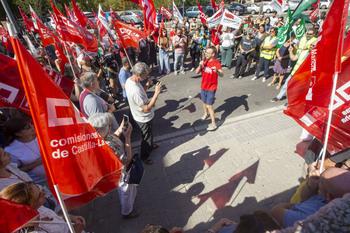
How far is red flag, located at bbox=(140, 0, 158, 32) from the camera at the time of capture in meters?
5.67

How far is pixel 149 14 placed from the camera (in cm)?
588

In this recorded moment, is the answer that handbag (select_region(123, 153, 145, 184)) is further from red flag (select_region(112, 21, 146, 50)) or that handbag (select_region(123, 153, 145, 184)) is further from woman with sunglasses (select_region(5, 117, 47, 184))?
red flag (select_region(112, 21, 146, 50))

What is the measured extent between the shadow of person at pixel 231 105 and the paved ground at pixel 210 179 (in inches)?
34.2

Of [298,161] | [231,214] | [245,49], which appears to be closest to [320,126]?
[231,214]

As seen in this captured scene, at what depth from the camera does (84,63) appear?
19.1 ft

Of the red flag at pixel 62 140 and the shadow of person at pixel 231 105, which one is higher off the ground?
the red flag at pixel 62 140

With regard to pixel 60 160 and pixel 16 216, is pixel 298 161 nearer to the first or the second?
pixel 60 160

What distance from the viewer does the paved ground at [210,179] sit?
10.0ft

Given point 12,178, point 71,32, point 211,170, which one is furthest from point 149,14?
point 12,178

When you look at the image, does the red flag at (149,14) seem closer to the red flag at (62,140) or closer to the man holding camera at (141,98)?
the man holding camera at (141,98)

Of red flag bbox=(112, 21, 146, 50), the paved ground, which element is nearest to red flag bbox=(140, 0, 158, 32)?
red flag bbox=(112, 21, 146, 50)

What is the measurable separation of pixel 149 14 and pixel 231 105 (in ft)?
12.3

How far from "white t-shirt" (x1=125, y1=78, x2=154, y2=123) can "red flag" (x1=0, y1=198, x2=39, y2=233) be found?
2339 mm

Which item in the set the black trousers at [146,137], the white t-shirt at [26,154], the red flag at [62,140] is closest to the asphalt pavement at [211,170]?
the black trousers at [146,137]
